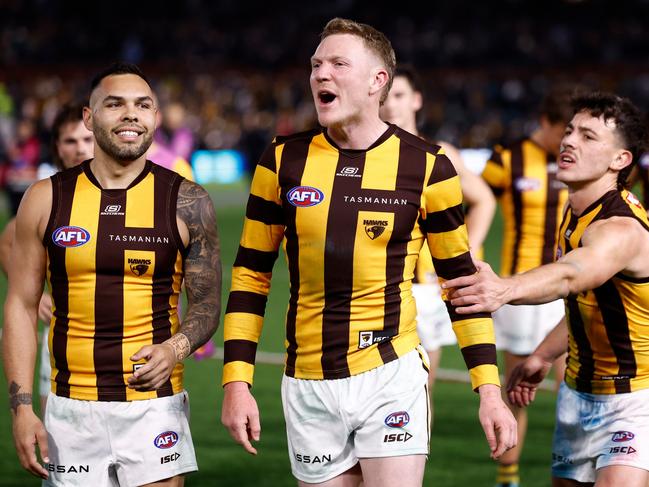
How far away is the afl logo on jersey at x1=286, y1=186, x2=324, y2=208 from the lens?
4.14m

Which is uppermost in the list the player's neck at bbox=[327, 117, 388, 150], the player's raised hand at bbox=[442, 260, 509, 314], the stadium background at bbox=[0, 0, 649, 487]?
the stadium background at bbox=[0, 0, 649, 487]

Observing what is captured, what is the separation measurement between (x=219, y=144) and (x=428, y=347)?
72.1 ft

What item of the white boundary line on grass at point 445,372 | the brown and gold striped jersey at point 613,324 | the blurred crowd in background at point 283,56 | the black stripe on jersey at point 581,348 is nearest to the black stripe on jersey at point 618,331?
the brown and gold striped jersey at point 613,324

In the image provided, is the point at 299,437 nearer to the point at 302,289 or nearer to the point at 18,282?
the point at 302,289

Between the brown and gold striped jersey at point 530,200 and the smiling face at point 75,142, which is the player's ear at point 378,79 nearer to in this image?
the smiling face at point 75,142

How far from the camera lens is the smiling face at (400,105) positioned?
6.48m

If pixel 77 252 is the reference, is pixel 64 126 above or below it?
above

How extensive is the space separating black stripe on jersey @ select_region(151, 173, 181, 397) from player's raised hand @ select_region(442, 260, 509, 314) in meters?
1.03

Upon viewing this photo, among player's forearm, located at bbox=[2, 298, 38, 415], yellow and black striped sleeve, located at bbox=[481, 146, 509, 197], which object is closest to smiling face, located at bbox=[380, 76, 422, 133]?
yellow and black striped sleeve, located at bbox=[481, 146, 509, 197]

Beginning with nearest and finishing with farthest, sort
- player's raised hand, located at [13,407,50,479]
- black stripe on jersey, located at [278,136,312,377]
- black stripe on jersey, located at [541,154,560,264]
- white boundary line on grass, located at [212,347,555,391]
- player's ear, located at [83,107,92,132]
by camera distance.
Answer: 1. player's raised hand, located at [13,407,50,479]
2. black stripe on jersey, located at [278,136,312,377]
3. player's ear, located at [83,107,92,132]
4. black stripe on jersey, located at [541,154,560,264]
5. white boundary line on grass, located at [212,347,555,391]

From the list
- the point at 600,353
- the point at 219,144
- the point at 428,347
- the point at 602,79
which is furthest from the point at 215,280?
the point at 602,79

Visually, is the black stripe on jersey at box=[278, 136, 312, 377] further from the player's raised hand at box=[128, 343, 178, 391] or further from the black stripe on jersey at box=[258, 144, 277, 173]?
the player's raised hand at box=[128, 343, 178, 391]

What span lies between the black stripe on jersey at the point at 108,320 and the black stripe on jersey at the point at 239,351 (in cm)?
39

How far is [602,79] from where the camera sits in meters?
29.4
